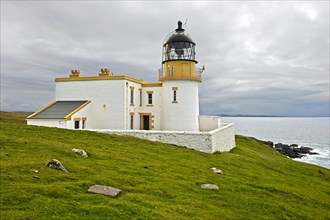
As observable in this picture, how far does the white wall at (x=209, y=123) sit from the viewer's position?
130ft

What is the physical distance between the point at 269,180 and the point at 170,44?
1990 cm

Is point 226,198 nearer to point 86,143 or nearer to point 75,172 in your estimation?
point 75,172

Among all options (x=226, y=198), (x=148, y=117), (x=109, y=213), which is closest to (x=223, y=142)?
(x=148, y=117)

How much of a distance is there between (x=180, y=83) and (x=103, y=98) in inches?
349

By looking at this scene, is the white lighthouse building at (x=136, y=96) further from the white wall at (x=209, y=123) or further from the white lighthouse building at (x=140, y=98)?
the white wall at (x=209, y=123)

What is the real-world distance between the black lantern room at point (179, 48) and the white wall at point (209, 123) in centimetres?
1013

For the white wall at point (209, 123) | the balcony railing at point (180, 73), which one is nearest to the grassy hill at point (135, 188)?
the balcony railing at point (180, 73)

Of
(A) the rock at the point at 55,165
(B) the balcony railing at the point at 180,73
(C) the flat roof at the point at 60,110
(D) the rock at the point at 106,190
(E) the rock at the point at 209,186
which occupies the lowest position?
(E) the rock at the point at 209,186

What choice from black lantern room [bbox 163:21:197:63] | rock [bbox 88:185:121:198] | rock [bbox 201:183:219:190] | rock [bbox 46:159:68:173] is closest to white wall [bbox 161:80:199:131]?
black lantern room [bbox 163:21:197:63]

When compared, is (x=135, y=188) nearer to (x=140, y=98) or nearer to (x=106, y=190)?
(x=106, y=190)

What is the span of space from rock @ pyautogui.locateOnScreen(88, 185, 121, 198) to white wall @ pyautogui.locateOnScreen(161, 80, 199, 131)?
858 inches

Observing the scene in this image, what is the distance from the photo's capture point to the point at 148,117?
35188 mm

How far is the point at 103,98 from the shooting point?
1262 inches

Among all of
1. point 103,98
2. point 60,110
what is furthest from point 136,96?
point 60,110
